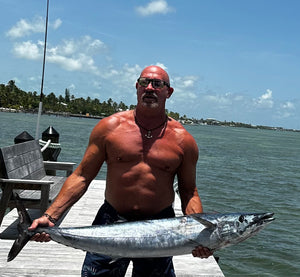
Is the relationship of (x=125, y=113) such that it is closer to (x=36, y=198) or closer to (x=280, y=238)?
(x=36, y=198)

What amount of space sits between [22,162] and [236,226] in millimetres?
4490

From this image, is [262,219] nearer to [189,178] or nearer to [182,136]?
[189,178]

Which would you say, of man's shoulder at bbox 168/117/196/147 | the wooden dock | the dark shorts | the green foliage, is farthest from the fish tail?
the green foliage

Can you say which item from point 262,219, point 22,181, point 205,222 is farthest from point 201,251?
point 22,181

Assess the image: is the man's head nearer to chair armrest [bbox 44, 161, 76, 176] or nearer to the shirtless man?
the shirtless man

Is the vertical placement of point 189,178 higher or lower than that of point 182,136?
lower

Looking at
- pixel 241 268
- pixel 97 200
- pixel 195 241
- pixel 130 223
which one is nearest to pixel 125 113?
pixel 130 223

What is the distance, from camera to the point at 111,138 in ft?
9.96

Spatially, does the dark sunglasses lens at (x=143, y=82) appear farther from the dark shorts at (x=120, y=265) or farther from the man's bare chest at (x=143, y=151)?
the dark shorts at (x=120, y=265)

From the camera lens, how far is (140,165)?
304 centimetres

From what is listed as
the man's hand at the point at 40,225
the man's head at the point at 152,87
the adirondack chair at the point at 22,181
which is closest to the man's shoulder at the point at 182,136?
the man's head at the point at 152,87

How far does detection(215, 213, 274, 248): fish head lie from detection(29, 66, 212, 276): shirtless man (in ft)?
1.47

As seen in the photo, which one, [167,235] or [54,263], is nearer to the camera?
[167,235]

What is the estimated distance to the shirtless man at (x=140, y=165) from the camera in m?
3.00
